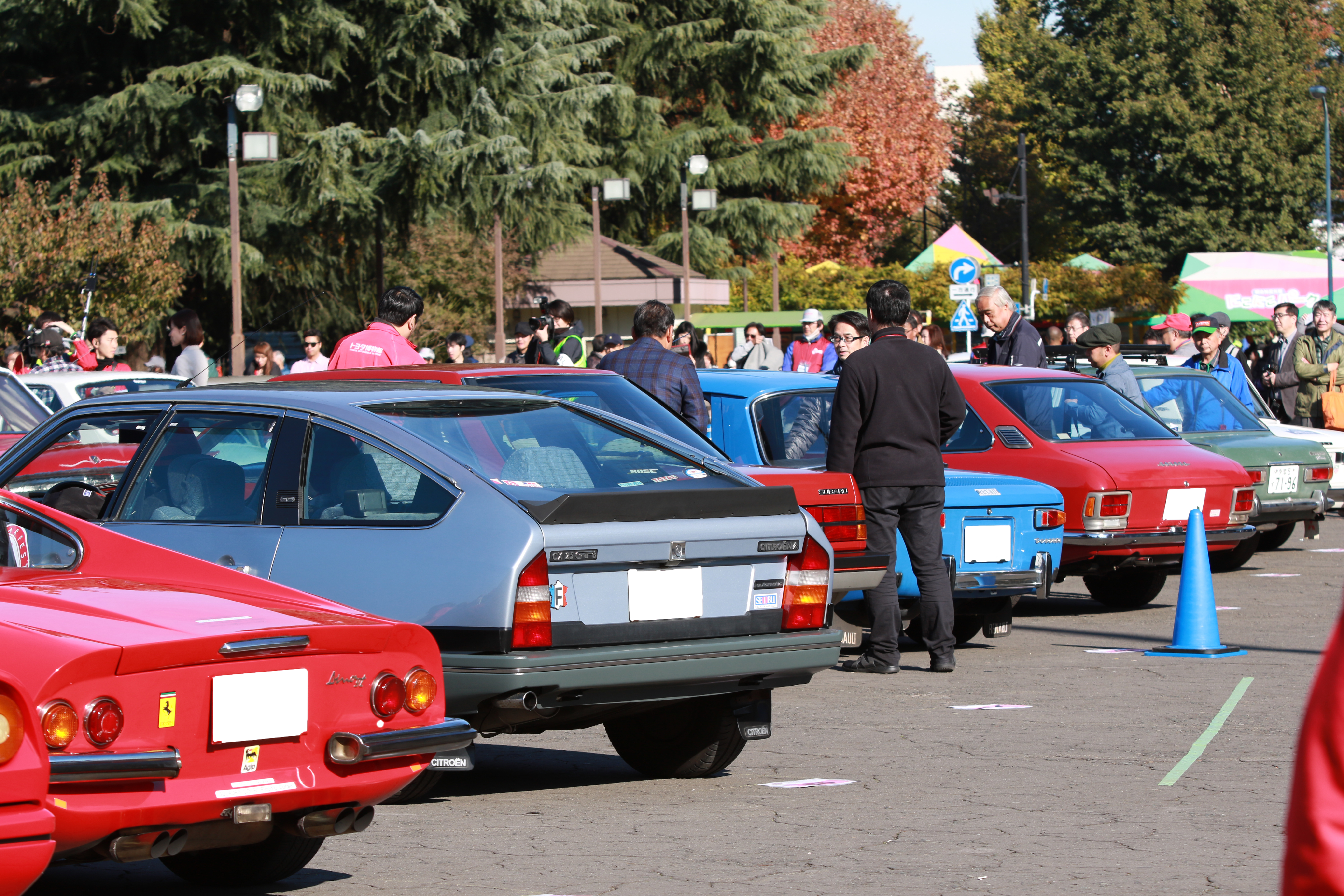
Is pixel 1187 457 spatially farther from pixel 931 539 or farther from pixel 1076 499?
pixel 931 539

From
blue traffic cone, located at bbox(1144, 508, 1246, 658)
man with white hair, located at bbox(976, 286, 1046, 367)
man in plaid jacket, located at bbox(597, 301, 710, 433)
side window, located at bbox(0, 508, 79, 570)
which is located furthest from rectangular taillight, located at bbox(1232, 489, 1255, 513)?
side window, located at bbox(0, 508, 79, 570)

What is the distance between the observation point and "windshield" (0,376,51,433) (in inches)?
494

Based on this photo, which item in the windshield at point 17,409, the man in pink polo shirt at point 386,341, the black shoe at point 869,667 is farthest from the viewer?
the windshield at point 17,409

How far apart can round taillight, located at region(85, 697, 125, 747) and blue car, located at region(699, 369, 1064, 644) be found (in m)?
5.73

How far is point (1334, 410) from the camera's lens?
59.0ft

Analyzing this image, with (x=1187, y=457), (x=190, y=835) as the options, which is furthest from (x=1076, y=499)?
(x=190, y=835)

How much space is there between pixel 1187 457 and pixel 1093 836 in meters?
6.54

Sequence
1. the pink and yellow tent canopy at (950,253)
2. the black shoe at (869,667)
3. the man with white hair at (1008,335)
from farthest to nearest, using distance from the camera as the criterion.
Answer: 1. the pink and yellow tent canopy at (950,253)
2. the man with white hair at (1008,335)
3. the black shoe at (869,667)

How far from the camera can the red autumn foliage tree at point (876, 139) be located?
64250 mm

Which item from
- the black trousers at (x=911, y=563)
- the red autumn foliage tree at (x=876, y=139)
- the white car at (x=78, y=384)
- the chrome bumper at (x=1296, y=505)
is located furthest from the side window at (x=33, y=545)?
the red autumn foliage tree at (x=876, y=139)

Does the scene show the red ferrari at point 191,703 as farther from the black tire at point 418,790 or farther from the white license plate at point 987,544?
the white license plate at point 987,544

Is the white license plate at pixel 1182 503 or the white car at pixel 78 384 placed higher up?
the white car at pixel 78 384

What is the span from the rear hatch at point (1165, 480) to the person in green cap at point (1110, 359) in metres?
1.36

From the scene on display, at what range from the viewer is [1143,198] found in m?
62.2
